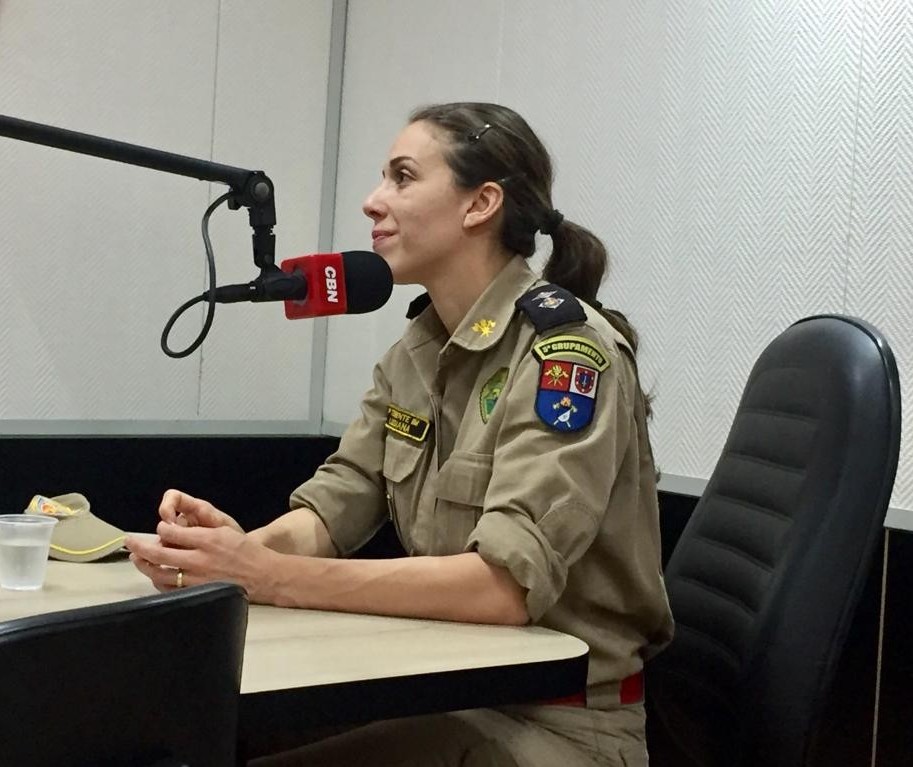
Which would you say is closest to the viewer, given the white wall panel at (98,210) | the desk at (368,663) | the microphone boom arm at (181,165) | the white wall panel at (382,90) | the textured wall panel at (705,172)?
the desk at (368,663)

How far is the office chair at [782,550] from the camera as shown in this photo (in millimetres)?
1195

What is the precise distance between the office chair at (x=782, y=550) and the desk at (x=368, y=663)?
0.85 ft

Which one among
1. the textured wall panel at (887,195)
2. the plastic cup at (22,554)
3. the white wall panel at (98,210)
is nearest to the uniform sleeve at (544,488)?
the plastic cup at (22,554)

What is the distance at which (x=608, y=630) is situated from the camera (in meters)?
1.32

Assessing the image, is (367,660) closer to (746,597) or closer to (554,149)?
(746,597)

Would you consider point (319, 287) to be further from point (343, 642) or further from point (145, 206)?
point (145, 206)

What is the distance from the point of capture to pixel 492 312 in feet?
4.80

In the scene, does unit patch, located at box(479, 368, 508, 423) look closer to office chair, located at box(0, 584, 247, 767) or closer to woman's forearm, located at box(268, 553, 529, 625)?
woman's forearm, located at box(268, 553, 529, 625)

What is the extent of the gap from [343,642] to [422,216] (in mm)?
706

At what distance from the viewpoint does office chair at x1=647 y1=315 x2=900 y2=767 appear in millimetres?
1195

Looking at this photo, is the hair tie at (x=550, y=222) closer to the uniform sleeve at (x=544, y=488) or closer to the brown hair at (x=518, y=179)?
the brown hair at (x=518, y=179)

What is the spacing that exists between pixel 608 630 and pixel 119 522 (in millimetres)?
1609

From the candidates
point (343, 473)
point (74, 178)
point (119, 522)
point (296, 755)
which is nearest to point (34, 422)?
point (119, 522)

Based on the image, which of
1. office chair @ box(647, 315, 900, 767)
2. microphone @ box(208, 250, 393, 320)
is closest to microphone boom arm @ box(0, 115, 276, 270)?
microphone @ box(208, 250, 393, 320)
